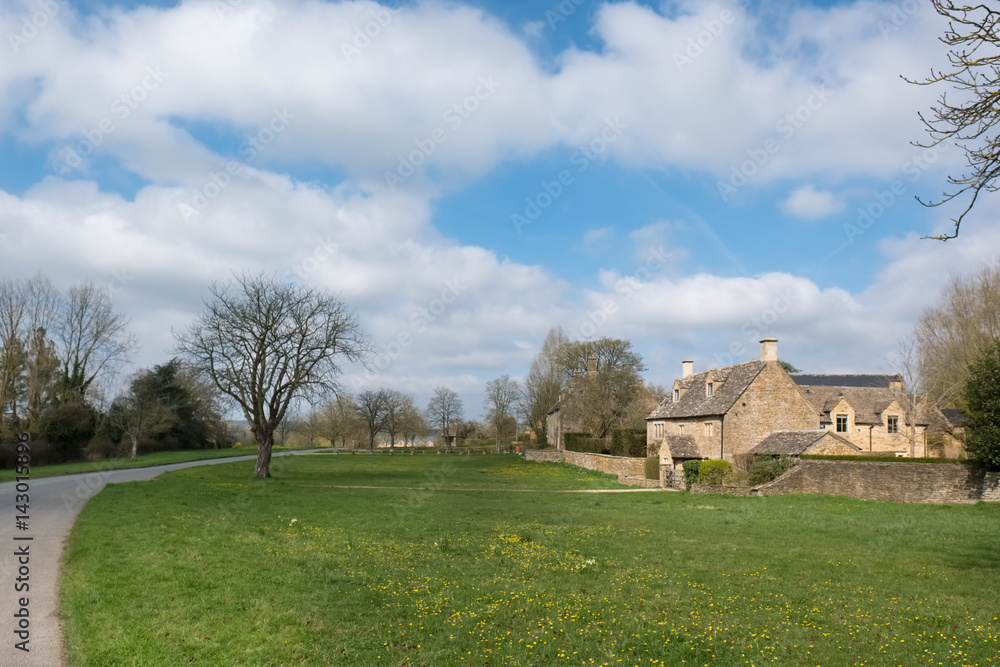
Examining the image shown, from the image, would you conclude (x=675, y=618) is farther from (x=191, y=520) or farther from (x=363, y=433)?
(x=363, y=433)

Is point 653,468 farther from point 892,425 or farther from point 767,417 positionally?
point 892,425

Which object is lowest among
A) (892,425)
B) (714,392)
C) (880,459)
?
(880,459)

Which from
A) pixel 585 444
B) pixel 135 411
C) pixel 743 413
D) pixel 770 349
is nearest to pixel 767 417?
pixel 743 413

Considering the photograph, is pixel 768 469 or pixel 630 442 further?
pixel 630 442

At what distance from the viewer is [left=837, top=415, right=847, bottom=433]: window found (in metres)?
52.2

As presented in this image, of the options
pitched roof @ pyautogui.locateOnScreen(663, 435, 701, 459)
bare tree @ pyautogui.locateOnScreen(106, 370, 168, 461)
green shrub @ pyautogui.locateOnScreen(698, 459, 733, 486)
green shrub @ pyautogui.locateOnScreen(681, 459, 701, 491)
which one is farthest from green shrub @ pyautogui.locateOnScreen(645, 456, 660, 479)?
bare tree @ pyautogui.locateOnScreen(106, 370, 168, 461)

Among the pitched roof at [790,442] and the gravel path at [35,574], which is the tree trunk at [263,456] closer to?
the gravel path at [35,574]

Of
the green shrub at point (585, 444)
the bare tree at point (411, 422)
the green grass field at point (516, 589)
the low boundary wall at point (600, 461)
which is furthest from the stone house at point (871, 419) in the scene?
the bare tree at point (411, 422)

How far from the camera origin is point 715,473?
35.6m

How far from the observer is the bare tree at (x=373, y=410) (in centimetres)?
10212

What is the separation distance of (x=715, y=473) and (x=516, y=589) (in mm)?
26404

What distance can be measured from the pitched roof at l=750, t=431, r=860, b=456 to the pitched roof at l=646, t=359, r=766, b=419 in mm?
3331

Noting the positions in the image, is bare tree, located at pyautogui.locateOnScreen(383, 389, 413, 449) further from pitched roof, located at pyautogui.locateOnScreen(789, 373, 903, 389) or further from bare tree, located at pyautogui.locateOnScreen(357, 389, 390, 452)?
pitched roof, located at pyautogui.locateOnScreen(789, 373, 903, 389)

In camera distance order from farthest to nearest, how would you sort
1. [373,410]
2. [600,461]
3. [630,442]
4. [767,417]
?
[373,410], [630,442], [600,461], [767,417]
